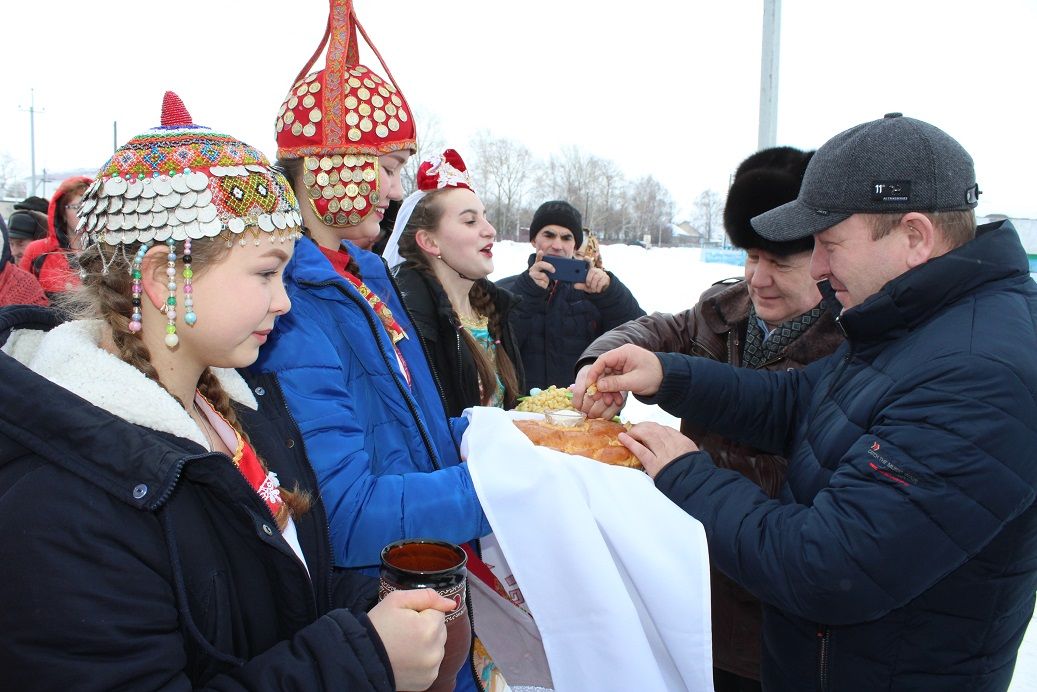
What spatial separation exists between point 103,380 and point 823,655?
180 cm

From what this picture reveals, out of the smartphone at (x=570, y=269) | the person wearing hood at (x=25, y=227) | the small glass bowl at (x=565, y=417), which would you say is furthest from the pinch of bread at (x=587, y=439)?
the person wearing hood at (x=25, y=227)

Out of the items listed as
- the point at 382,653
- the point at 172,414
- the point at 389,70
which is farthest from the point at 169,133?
the point at 389,70

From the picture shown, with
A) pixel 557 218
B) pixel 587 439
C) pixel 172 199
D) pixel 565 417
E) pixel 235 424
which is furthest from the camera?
pixel 557 218

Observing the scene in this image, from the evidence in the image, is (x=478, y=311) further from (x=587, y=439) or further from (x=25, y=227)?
(x=25, y=227)

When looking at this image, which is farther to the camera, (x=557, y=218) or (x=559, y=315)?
(x=557, y=218)

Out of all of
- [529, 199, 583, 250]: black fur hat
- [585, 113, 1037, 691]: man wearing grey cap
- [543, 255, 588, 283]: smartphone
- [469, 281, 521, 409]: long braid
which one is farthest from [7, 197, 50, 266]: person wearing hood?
[585, 113, 1037, 691]: man wearing grey cap

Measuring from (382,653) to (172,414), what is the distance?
58cm

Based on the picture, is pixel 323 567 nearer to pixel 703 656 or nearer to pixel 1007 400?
pixel 703 656

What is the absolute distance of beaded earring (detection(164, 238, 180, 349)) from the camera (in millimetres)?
1329

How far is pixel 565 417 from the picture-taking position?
2.33 m

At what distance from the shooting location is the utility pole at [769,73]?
4973mm

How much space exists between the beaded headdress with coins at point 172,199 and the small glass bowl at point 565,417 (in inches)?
47.1

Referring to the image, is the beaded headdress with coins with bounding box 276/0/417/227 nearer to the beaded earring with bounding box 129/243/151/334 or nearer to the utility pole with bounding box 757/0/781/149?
the beaded earring with bounding box 129/243/151/334

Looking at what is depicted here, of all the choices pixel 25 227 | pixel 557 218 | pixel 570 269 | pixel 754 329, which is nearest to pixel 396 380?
pixel 754 329
